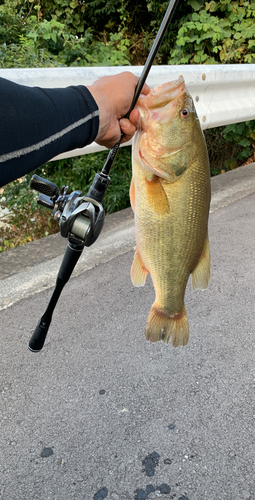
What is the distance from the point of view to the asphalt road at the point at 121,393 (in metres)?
1.73

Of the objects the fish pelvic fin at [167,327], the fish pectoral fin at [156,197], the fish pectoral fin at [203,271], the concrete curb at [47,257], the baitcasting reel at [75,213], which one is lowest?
the concrete curb at [47,257]

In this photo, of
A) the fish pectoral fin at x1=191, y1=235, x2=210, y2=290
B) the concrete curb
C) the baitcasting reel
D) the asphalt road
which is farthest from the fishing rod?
the concrete curb

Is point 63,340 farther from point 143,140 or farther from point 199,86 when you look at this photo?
point 199,86

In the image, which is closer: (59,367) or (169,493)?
(169,493)

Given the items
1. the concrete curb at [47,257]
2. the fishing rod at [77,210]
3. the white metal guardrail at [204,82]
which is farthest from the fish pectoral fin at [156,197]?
the concrete curb at [47,257]

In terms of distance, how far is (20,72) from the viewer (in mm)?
2451

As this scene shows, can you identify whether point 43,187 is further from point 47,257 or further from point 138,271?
point 47,257

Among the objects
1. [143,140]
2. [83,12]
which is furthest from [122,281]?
[83,12]

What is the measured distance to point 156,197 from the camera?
134 cm

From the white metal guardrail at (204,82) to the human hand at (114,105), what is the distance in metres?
1.23

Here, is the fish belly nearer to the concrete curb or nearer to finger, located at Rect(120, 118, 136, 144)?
finger, located at Rect(120, 118, 136, 144)

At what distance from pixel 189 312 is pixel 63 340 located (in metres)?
0.79

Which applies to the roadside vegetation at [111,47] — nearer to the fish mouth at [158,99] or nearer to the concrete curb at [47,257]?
the concrete curb at [47,257]

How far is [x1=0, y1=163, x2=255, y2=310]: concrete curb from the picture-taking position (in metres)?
2.89
